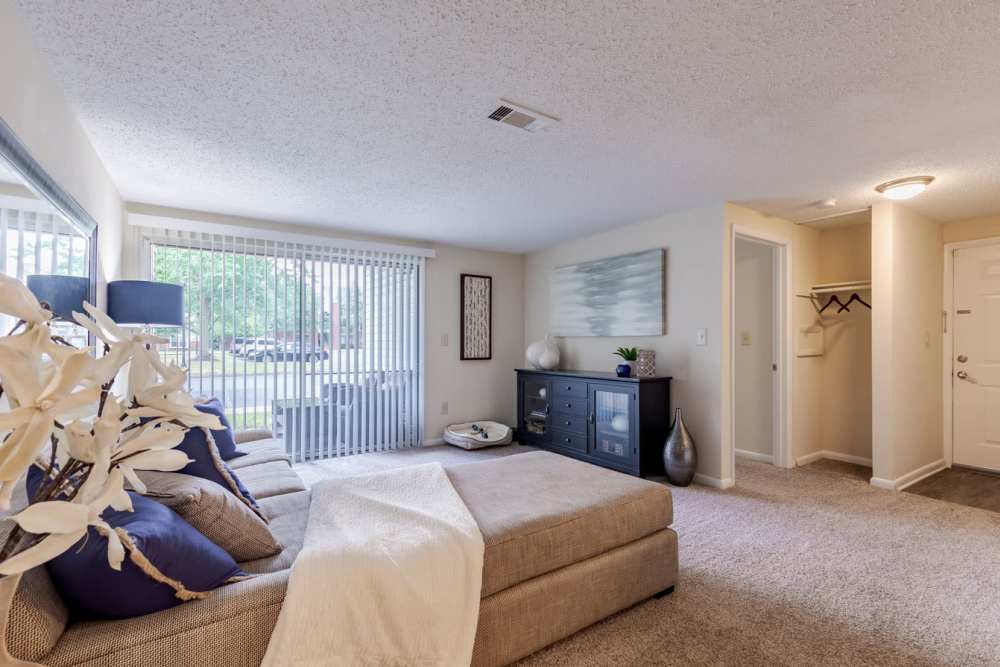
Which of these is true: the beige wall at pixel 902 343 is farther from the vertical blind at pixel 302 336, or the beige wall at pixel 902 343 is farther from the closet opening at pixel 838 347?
the vertical blind at pixel 302 336

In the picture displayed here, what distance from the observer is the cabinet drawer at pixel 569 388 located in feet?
14.2

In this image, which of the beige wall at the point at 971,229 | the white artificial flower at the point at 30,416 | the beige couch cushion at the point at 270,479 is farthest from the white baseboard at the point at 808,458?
the white artificial flower at the point at 30,416

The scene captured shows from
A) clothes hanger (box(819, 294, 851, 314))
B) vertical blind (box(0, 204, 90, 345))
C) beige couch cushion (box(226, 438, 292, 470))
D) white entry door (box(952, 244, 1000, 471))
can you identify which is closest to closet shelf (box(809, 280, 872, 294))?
clothes hanger (box(819, 294, 851, 314))

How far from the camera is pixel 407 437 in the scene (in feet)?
16.2

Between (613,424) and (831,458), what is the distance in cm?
231

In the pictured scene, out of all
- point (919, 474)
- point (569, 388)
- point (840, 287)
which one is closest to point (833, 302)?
point (840, 287)

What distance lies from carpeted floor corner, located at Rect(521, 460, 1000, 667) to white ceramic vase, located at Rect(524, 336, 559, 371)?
2055 mm

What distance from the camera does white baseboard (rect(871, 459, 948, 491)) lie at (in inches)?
140

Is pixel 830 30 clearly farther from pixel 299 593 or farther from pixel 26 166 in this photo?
pixel 26 166

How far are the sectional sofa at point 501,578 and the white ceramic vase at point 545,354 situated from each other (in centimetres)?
238

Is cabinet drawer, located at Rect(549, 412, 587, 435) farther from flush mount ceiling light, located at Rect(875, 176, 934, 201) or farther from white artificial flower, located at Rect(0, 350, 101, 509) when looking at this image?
white artificial flower, located at Rect(0, 350, 101, 509)

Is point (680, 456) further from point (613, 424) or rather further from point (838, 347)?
point (838, 347)

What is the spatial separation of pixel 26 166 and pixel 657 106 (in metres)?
2.39

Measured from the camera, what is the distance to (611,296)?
179 inches
